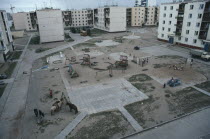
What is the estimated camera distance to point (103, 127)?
16.0 meters

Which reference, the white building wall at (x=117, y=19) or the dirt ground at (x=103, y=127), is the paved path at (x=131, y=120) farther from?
the white building wall at (x=117, y=19)

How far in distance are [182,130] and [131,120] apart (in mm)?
5212

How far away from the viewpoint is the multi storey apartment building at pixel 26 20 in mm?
89969

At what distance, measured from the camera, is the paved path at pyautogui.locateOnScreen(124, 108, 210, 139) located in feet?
48.0

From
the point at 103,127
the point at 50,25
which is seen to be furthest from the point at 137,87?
the point at 50,25

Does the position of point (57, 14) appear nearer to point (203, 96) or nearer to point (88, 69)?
point (88, 69)

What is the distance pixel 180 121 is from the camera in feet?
54.4

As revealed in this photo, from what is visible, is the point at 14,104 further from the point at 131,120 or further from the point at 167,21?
the point at 167,21

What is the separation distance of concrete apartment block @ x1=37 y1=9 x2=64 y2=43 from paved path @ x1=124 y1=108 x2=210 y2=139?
5364cm

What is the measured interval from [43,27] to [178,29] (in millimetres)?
47430

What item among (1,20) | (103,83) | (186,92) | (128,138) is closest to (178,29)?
(186,92)

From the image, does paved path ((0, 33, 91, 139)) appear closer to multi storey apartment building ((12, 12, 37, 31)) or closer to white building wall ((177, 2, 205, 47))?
white building wall ((177, 2, 205, 47))

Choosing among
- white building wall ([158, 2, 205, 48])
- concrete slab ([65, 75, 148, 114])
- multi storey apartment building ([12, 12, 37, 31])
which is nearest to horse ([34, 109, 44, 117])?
concrete slab ([65, 75, 148, 114])

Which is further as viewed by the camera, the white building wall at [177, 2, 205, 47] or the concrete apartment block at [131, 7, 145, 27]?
the concrete apartment block at [131, 7, 145, 27]
